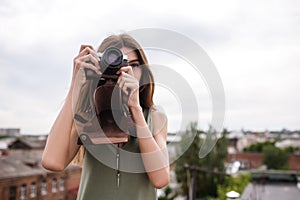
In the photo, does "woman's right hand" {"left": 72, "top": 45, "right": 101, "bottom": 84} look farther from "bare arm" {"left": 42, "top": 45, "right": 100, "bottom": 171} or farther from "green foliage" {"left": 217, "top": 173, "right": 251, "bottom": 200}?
"green foliage" {"left": 217, "top": 173, "right": 251, "bottom": 200}

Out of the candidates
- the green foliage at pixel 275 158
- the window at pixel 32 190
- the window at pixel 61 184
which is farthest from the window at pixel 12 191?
the green foliage at pixel 275 158

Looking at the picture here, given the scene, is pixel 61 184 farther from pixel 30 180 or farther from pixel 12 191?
pixel 12 191

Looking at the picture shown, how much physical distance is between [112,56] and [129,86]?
0.04 m

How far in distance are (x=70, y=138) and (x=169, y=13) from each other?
678 mm

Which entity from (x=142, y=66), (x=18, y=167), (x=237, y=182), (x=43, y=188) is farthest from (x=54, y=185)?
(x=142, y=66)

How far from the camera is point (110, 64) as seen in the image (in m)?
0.44

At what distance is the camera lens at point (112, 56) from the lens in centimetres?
44

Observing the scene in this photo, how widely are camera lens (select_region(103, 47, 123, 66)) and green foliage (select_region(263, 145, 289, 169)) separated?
1596 centimetres

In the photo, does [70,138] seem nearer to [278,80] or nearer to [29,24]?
[29,24]

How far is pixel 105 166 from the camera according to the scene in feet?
1.43

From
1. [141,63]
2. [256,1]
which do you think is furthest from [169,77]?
[256,1]

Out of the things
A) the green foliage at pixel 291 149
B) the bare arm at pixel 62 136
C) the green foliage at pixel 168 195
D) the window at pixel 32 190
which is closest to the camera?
the bare arm at pixel 62 136

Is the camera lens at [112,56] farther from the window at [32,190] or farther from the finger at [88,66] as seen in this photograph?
the window at [32,190]

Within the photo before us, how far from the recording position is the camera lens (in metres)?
0.44
